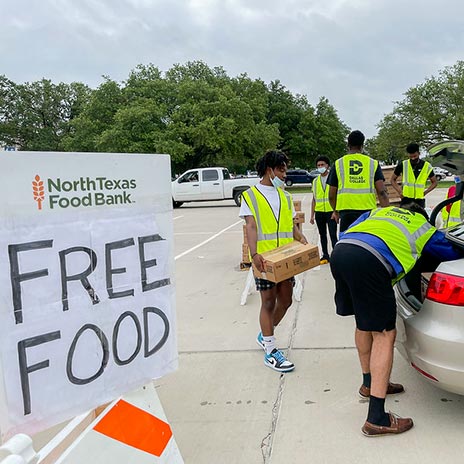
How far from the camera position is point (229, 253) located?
30.6 ft

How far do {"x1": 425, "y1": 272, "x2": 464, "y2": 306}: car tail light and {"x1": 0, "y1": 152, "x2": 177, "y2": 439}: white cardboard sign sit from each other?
5.25ft

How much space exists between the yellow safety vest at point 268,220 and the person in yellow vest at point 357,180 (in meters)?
1.84

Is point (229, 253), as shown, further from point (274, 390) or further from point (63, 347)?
→ point (63, 347)

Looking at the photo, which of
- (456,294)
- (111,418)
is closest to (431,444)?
(456,294)

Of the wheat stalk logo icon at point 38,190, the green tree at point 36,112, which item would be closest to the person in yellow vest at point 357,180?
the wheat stalk logo icon at point 38,190

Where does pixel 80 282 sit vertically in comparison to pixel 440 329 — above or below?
above

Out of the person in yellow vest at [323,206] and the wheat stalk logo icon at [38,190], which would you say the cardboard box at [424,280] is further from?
the person in yellow vest at [323,206]

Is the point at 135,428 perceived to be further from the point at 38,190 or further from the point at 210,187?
the point at 210,187

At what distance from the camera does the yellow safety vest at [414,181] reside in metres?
7.18

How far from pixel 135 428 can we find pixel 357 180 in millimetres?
4224

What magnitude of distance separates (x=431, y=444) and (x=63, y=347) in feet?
7.20

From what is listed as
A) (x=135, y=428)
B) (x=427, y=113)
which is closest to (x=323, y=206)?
(x=135, y=428)

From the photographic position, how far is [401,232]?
277 centimetres

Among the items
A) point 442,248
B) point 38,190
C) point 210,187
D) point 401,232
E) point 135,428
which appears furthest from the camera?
point 210,187
